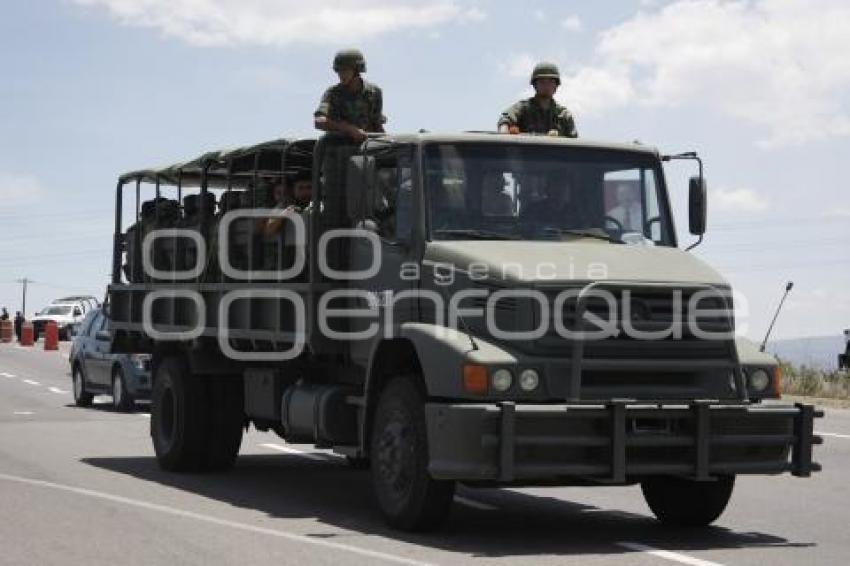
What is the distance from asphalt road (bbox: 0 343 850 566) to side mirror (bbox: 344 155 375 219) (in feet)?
7.13

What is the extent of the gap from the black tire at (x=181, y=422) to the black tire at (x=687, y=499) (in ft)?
15.8

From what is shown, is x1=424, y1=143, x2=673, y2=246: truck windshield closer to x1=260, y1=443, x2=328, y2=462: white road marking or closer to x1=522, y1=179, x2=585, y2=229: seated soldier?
x1=522, y1=179, x2=585, y2=229: seated soldier

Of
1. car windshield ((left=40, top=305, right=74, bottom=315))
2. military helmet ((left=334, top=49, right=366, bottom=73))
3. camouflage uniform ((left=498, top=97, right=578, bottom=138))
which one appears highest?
military helmet ((left=334, top=49, right=366, bottom=73))

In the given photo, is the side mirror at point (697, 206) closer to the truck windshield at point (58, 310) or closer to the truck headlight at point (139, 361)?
the truck headlight at point (139, 361)

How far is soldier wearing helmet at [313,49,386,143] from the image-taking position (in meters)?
12.1

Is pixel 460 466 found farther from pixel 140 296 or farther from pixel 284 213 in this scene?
pixel 140 296

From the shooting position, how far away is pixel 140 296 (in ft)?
51.5

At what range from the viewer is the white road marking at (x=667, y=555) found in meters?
9.08

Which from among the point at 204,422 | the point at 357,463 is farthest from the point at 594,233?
the point at 204,422

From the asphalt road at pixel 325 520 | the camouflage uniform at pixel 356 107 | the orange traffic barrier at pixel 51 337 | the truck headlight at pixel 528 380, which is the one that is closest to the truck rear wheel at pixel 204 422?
the asphalt road at pixel 325 520

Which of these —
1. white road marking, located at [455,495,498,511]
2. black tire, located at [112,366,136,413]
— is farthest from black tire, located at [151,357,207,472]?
black tire, located at [112,366,136,413]

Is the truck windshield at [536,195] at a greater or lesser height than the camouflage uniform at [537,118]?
lesser

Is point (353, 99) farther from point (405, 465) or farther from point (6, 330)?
point (6, 330)

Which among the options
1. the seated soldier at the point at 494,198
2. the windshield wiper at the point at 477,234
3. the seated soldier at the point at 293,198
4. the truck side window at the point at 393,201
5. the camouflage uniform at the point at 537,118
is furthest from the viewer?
the seated soldier at the point at 293,198
